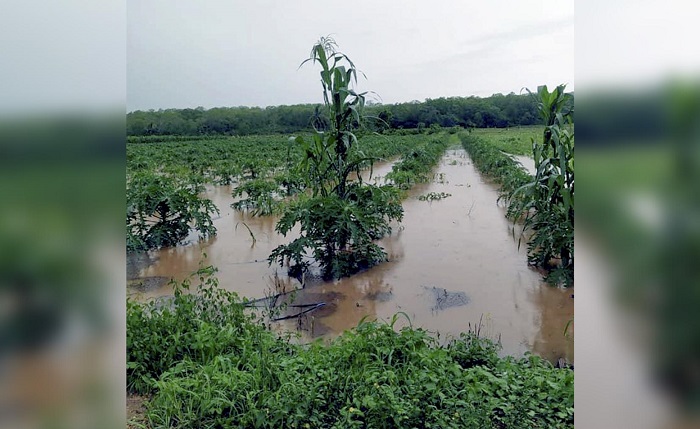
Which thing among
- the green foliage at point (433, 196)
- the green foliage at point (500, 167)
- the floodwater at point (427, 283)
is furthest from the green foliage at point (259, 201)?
the green foliage at point (500, 167)

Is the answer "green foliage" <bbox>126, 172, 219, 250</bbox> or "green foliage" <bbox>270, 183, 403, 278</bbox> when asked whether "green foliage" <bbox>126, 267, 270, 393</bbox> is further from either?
"green foliage" <bbox>126, 172, 219, 250</bbox>

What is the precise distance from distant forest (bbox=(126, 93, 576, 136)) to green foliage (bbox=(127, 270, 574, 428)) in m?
0.76

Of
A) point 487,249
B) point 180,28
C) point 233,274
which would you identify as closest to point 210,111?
point 180,28

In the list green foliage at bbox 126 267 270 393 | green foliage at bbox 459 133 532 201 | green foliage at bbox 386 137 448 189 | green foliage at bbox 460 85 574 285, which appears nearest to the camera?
green foliage at bbox 126 267 270 393

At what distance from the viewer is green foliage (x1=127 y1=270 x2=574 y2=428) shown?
1.42 metres

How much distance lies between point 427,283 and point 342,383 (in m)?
1.26

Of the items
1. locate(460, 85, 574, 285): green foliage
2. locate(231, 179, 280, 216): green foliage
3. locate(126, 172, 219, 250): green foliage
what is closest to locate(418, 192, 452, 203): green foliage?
locate(231, 179, 280, 216): green foliage

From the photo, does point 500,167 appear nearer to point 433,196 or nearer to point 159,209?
point 433,196

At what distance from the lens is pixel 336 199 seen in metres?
2.84

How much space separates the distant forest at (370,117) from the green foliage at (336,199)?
0.35 feet

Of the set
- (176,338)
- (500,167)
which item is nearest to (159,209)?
(176,338)

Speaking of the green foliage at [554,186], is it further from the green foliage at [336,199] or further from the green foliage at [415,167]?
the green foliage at [415,167]
